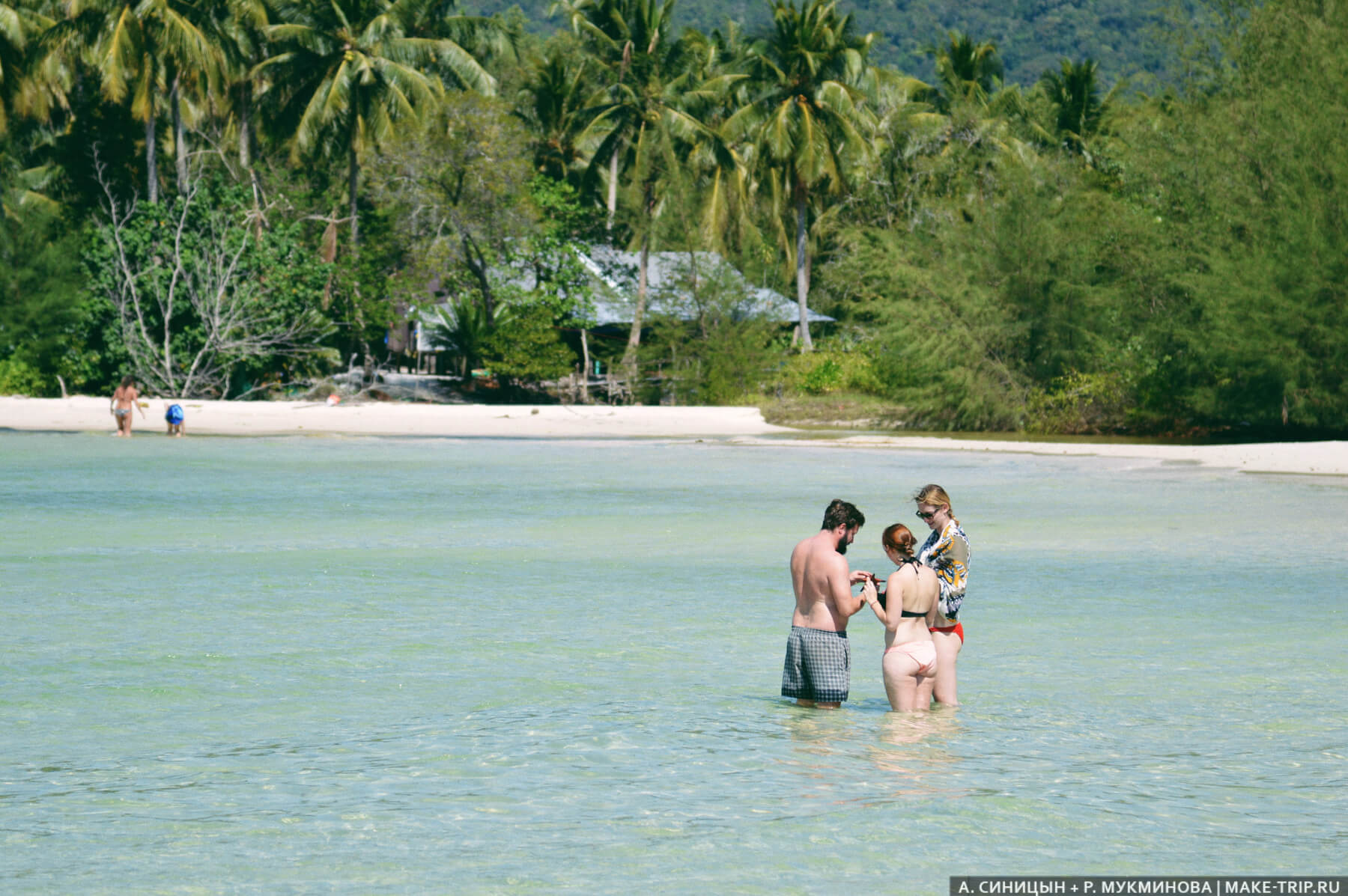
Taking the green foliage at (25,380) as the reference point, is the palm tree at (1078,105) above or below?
above

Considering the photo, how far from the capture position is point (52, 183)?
61219 mm

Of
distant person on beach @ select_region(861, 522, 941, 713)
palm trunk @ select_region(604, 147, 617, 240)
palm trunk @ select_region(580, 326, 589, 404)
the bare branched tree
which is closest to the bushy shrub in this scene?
the bare branched tree

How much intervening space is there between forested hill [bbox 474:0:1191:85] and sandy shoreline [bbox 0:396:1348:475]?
113590 millimetres

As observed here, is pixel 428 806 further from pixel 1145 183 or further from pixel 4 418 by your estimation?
pixel 4 418

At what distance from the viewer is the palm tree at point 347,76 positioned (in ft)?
171

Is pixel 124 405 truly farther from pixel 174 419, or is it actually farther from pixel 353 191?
pixel 353 191

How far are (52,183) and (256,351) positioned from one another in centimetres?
1577

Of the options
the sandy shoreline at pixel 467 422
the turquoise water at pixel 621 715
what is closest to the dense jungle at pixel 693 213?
the sandy shoreline at pixel 467 422

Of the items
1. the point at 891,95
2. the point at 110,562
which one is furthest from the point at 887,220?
the point at 110,562

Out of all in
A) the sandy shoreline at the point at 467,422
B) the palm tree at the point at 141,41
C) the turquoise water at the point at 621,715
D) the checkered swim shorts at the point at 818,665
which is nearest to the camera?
the turquoise water at the point at 621,715

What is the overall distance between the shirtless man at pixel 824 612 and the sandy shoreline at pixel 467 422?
27.2 m

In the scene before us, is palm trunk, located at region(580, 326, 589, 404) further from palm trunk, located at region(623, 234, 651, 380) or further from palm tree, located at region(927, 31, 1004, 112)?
palm tree, located at region(927, 31, 1004, 112)

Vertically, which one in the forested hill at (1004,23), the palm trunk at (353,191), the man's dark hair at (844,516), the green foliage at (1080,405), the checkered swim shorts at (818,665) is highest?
the forested hill at (1004,23)

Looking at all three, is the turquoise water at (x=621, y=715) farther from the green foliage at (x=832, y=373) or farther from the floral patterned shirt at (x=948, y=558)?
the green foliage at (x=832, y=373)
